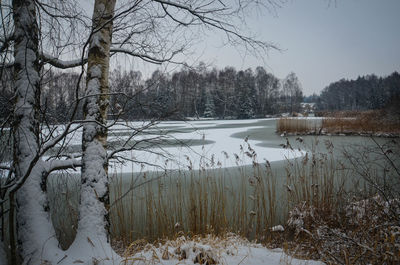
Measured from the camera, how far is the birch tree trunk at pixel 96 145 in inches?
63.6

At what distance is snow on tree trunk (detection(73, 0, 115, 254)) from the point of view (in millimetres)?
1603

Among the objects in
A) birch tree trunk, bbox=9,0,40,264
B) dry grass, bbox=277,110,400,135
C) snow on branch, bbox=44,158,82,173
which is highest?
birch tree trunk, bbox=9,0,40,264

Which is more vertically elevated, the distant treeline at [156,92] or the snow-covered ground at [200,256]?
the distant treeline at [156,92]

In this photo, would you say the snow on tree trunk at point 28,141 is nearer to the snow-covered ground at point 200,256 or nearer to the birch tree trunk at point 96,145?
the birch tree trunk at point 96,145

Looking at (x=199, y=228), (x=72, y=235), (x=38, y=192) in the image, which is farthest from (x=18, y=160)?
(x=199, y=228)

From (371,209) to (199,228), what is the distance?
2.19 m

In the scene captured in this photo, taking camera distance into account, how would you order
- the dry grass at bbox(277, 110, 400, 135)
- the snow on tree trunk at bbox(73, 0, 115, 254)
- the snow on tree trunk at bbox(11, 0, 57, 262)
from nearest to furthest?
the snow on tree trunk at bbox(11, 0, 57, 262) → the snow on tree trunk at bbox(73, 0, 115, 254) → the dry grass at bbox(277, 110, 400, 135)

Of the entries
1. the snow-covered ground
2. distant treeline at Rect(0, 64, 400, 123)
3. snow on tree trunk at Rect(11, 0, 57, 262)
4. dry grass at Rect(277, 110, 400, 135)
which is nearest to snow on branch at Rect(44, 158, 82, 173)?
snow on tree trunk at Rect(11, 0, 57, 262)

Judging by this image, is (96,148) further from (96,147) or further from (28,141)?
(28,141)

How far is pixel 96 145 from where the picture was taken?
174 centimetres

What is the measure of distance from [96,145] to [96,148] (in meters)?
0.02

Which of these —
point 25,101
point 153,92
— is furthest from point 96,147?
point 153,92

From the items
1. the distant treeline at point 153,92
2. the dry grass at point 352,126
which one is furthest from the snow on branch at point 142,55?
the dry grass at point 352,126

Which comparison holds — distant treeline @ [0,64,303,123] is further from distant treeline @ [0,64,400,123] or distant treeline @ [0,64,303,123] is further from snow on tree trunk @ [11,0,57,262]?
snow on tree trunk @ [11,0,57,262]
